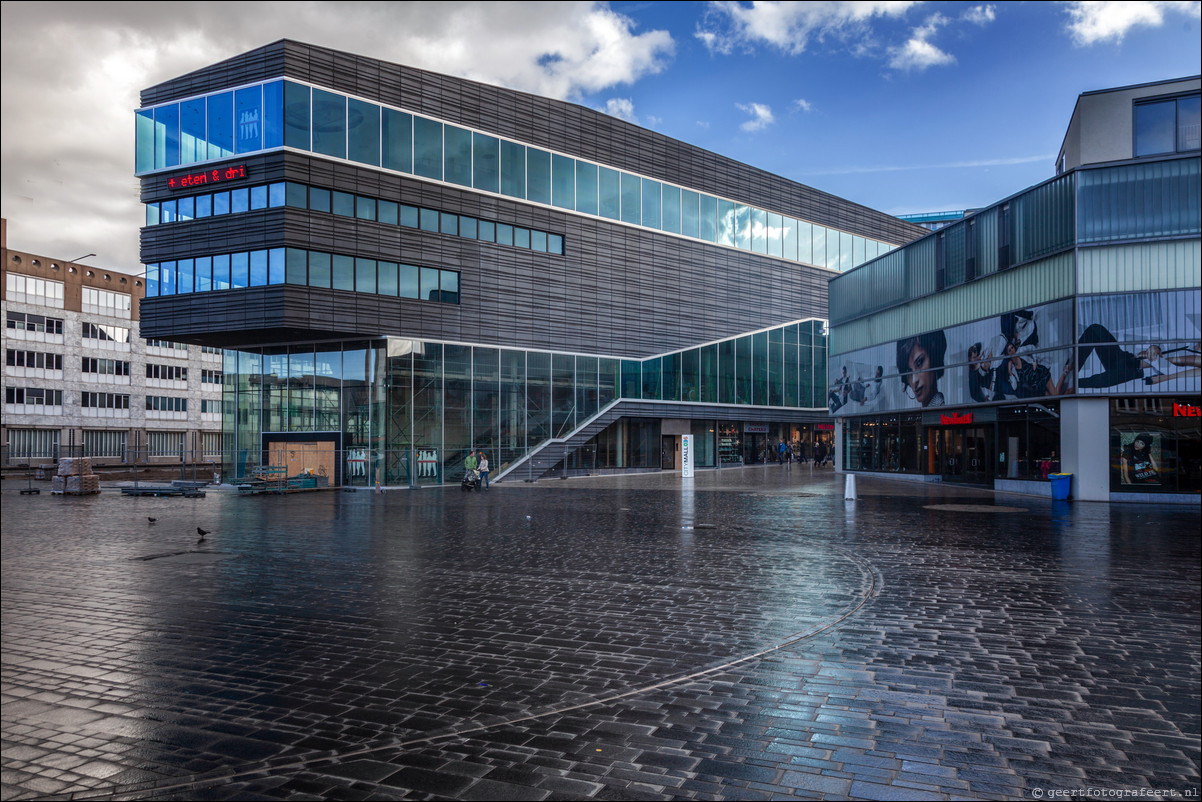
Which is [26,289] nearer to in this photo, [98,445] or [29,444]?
[98,445]

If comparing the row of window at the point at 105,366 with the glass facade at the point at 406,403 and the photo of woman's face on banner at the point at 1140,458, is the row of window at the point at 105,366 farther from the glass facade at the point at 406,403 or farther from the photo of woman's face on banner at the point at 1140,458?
the photo of woman's face on banner at the point at 1140,458

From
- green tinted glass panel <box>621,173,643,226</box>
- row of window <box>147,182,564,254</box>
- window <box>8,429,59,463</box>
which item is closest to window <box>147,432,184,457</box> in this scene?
row of window <box>147,182,564,254</box>

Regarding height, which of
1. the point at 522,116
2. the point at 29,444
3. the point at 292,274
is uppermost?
the point at 522,116

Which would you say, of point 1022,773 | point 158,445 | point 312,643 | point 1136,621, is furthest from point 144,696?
point 158,445

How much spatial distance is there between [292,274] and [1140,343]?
31383 mm

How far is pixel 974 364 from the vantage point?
1218 inches

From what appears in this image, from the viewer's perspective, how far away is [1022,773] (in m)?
4.25

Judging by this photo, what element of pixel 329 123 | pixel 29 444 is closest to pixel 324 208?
pixel 329 123

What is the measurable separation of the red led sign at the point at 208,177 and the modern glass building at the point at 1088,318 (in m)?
30.5

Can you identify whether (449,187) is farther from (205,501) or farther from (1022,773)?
(1022,773)

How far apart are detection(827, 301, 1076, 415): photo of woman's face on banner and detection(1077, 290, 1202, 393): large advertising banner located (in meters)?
0.59

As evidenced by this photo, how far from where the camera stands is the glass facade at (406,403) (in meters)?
34.3

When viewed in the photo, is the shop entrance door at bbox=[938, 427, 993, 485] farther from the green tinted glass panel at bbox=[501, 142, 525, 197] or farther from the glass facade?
the green tinted glass panel at bbox=[501, 142, 525, 197]

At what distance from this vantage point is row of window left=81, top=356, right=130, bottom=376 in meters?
60.8
